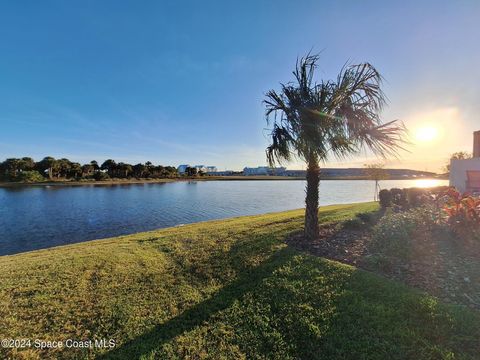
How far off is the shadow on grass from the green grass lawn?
2 centimetres

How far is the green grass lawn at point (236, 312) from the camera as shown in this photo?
3.28 m

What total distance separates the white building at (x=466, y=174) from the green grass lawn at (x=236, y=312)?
718 inches

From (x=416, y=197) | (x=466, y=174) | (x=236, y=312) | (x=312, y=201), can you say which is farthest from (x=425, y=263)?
(x=466, y=174)

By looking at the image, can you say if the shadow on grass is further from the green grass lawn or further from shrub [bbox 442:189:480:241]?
shrub [bbox 442:189:480:241]

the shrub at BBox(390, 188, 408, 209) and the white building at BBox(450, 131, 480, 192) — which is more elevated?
the white building at BBox(450, 131, 480, 192)

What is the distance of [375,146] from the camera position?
22.3ft

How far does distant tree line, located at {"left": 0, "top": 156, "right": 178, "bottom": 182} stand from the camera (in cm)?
7494

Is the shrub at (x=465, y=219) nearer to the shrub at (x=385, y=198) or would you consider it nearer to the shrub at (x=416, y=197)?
the shrub at (x=416, y=197)

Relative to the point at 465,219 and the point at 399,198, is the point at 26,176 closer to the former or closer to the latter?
the point at 399,198

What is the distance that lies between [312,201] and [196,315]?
4.51 metres

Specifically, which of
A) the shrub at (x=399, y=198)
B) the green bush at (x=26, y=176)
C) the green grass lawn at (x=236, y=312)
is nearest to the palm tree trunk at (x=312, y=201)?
the green grass lawn at (x=236, y=312)

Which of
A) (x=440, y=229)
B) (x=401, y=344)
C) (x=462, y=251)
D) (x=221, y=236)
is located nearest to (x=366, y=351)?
(x=401, y=344)

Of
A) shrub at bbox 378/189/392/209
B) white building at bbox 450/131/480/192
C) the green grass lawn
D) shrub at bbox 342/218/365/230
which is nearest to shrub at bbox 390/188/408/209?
shrub at bbox 378/189/392/209

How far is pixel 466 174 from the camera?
57.0 feet
